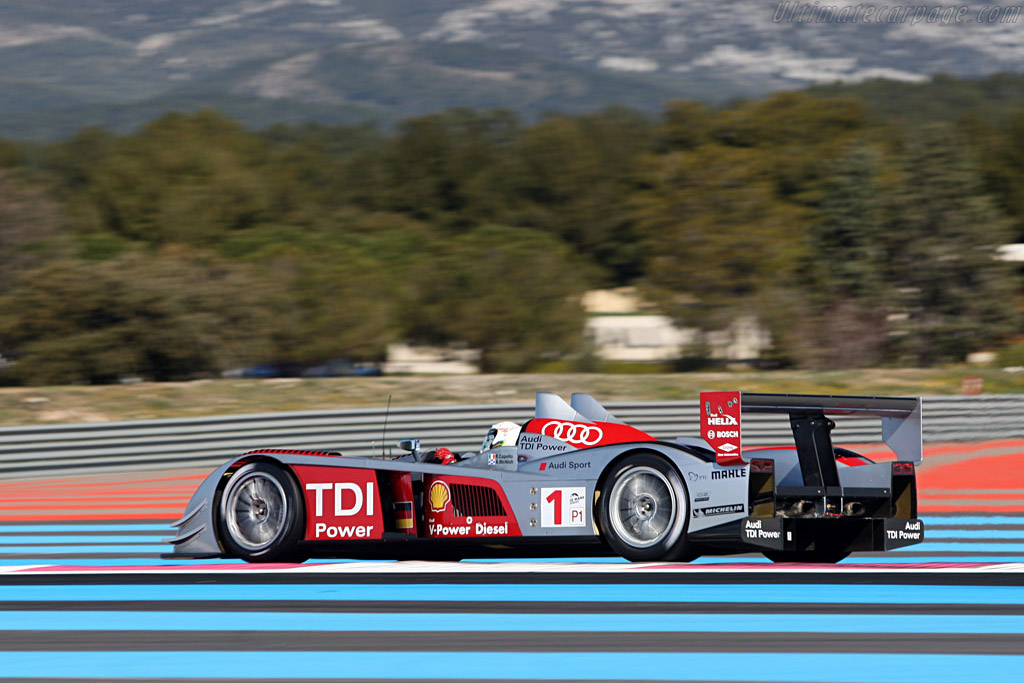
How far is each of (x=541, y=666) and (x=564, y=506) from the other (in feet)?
8.57

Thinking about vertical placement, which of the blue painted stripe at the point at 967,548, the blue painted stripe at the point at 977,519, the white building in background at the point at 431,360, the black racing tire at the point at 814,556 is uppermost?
the white building in background at the point at 431,360

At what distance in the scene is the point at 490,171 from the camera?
2076 inches

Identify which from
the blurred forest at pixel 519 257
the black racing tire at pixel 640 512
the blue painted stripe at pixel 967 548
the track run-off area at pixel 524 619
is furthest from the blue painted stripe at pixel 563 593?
the blurred forest at pixel 519 257

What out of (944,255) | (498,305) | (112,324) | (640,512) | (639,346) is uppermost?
(944,255)

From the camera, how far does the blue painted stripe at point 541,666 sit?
5043 mm

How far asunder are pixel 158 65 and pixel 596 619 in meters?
136

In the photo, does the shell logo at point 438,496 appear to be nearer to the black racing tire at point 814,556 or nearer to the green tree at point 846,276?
the black racing tire at point 814,556

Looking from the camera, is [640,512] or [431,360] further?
[431,360]

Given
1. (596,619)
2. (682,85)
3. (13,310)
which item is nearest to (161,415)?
(13,310)

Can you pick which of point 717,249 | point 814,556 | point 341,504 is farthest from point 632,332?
point 341,504

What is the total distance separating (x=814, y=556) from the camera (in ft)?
27.4

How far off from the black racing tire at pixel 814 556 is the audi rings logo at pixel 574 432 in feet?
4.18

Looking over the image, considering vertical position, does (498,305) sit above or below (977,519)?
above

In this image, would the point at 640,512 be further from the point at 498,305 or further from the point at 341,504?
the point at 498,305
